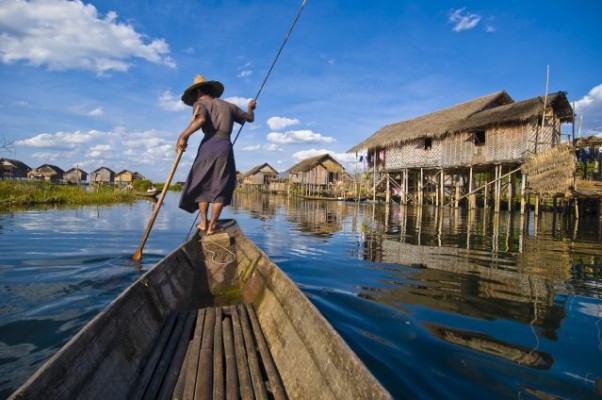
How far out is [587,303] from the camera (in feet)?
10.9

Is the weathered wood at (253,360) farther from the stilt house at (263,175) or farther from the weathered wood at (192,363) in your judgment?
the stilt house at (263,175)

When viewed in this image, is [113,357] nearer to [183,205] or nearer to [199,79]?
[183,205]

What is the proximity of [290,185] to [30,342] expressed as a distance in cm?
4020

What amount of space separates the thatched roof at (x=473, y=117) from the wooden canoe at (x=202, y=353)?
664 inches

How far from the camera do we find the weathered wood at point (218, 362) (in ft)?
4.75

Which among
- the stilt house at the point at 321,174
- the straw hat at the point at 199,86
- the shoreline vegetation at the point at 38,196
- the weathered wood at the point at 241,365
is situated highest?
the stilt house at the point at 321,174

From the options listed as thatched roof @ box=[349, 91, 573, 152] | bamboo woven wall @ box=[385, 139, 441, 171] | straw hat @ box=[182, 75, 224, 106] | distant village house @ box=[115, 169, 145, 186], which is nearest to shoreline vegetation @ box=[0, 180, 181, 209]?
straw hat @ box=[182, 75, 224, 106]

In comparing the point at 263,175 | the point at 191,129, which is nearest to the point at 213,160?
the point at 191,129

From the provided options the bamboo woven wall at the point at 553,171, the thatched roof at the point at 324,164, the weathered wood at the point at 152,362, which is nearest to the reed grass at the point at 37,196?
the weathered wood at the point at 152,362

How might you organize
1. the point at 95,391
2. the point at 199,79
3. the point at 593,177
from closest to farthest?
the point at 95,391 < the point at 199,79 < the point at 593,177

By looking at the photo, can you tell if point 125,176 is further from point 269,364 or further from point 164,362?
point 269,364

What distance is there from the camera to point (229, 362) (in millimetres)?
1680

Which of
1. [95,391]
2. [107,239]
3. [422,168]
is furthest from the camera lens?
[422,168]

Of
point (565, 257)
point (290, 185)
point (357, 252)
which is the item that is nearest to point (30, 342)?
point (357, 252)
